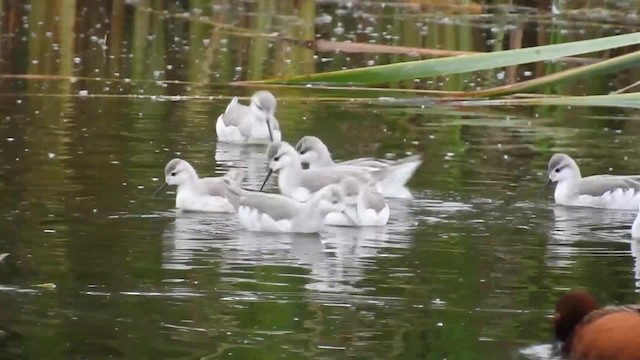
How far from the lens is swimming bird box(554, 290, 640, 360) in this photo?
705 centimetres

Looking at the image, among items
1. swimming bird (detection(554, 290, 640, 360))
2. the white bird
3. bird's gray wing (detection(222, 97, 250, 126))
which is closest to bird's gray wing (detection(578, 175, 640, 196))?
the white bird

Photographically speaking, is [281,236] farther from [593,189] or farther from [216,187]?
[593,189]

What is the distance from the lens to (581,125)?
57.7ft

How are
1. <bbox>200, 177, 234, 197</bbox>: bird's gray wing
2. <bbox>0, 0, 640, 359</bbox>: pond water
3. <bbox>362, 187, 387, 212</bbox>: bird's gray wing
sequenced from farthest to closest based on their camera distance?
<bbox>200, 177, 234, 197</bbox>: bird's gray wing < <bbox>362, 187, 387, 212</bbox>: bird's gray wing < <bbox>0, 0, 640, 359</bbox>: pond water

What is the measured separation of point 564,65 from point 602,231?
1160 cm

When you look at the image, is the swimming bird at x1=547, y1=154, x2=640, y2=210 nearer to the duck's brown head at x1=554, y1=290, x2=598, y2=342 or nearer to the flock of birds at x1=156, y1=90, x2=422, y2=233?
the flock of birds at x1=156, y1=90, x2=422, y2=233

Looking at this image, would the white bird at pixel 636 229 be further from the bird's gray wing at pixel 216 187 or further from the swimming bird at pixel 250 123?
the swimming bird at pixel 250 123

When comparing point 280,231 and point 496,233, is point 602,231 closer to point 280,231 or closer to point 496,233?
point 496,233

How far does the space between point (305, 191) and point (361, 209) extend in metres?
1.27

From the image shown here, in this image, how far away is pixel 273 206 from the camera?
38.3 feet

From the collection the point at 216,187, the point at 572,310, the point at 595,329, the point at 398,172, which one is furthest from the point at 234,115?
A: the point at 595,329

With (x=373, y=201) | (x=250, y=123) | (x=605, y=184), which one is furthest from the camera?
(x=250, y=123)

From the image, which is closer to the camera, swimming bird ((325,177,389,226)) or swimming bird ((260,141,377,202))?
swimming bird ((325,177,389,226))

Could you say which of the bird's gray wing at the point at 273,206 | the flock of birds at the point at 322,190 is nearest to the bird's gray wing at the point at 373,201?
the flock of birds at the point at 322,190
